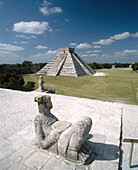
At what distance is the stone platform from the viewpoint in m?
2.79

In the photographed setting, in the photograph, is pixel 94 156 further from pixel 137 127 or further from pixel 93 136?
pixel 137 127

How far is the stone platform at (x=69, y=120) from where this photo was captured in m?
2.79

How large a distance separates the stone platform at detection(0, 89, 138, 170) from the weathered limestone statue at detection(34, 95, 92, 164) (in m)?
0.24

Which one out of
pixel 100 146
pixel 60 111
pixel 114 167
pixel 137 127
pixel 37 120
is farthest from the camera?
pixel 60 111

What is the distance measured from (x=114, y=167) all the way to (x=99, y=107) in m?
3.94

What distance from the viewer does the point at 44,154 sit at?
9.93 feet

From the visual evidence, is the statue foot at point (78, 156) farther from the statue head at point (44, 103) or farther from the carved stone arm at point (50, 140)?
the statue head at point (44, 103)

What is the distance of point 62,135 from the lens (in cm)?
267

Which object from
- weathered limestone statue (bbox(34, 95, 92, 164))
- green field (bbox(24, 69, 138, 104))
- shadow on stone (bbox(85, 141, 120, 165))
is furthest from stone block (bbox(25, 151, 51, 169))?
green field (bbox(24, 69, 138, 104))

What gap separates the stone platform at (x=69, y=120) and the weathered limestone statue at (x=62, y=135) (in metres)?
0.24

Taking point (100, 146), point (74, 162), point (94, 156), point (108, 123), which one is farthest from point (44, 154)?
point (108, 123)

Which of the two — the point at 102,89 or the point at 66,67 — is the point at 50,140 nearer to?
the point at 102,89


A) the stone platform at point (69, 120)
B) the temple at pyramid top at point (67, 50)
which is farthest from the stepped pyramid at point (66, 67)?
the stone platform at point (69, 120)

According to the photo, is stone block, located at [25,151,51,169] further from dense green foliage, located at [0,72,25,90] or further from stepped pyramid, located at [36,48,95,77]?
stepped pyramid, located at [36,48,95,77]
